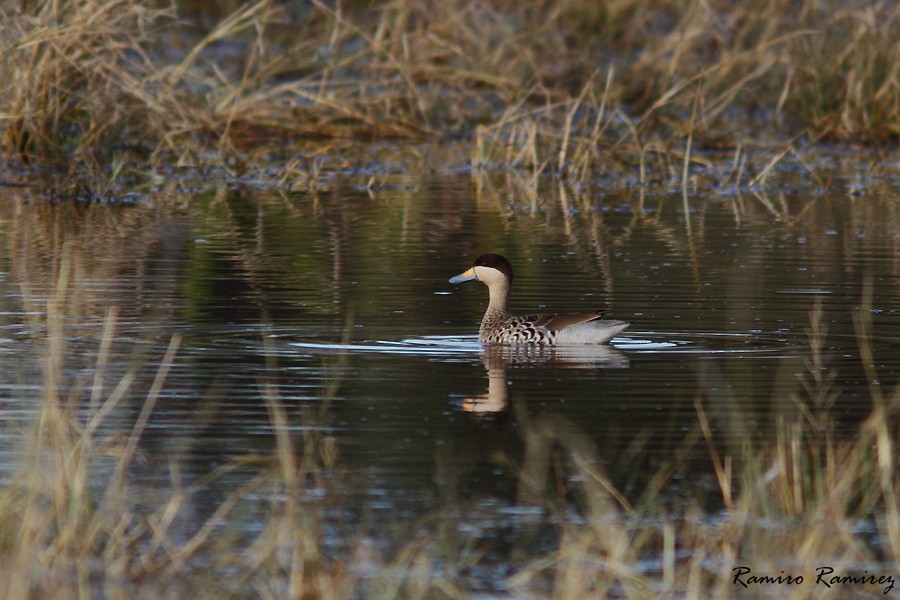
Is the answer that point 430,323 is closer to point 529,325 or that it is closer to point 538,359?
point 529,325

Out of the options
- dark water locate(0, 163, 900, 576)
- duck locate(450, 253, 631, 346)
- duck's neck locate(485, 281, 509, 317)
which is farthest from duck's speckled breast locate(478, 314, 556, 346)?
duck's neck locate(485, 281, 509, 317)

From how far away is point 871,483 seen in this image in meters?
6.93

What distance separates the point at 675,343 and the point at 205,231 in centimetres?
652

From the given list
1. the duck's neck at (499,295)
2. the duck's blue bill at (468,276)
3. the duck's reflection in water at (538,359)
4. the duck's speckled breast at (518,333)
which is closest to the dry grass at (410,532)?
the duck's reflection in water at (538,359)

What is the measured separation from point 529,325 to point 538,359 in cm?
29

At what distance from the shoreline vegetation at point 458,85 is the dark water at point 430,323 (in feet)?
3.72

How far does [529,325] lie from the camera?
33.5 ft

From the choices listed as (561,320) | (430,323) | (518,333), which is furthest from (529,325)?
(430,323)

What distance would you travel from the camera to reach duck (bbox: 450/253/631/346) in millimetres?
9930

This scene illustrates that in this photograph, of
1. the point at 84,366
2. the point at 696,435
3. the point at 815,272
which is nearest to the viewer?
the point at 696,435

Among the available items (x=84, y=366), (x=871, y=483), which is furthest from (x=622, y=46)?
(x=871, y=483)

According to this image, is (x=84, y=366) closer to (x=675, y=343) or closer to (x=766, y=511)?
(x=675, y=343)

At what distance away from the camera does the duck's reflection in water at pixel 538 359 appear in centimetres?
905

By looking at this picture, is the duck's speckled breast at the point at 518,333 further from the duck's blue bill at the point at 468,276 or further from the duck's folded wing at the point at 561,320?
the duck's blue bill at the point at 468,276
